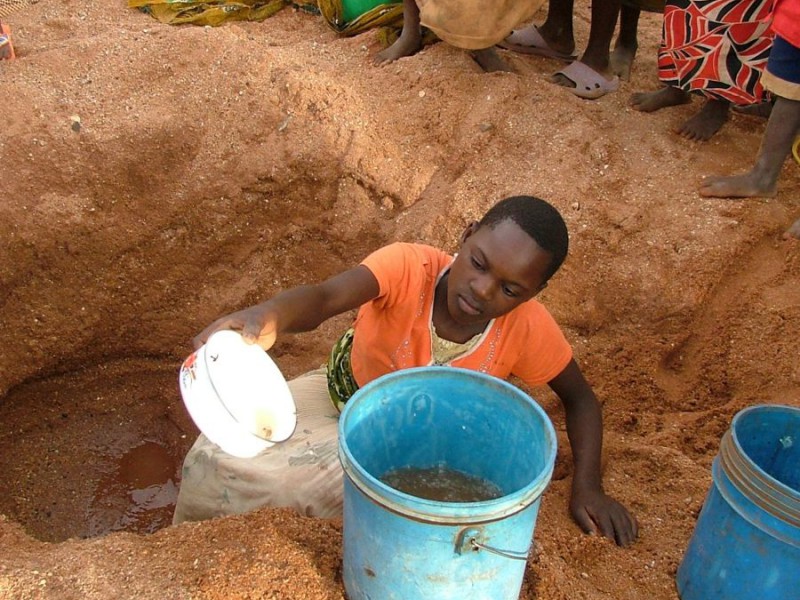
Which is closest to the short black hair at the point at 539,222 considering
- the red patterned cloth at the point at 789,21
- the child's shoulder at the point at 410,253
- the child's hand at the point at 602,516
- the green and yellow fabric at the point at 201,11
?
the child's shoulder at the point at 410,253

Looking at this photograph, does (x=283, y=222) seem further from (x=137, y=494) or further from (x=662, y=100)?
(x=662, y=100)

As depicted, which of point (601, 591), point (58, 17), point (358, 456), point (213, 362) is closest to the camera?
point (213, 362)

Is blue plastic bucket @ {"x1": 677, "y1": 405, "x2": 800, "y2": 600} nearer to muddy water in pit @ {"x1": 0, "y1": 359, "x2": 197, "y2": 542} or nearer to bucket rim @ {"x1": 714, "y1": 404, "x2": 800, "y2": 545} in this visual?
bucket rim @ {"x1": 714, "y1": 404, "x2": 800, "y2": 545}

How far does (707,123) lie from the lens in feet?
10.2

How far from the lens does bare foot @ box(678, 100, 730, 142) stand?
3.10 meters

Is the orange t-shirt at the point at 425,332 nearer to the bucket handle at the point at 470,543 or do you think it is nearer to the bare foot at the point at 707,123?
the bucket handle at the point at 470,543

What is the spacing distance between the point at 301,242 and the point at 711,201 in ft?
5.32

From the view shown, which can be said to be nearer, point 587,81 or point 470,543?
point 470,543

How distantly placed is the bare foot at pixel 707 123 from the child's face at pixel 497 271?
1702mm

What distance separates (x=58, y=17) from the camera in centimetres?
398

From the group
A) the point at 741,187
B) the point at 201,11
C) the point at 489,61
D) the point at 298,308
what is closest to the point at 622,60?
the point at 489,61

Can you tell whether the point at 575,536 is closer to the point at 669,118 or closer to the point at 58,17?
the point at 669,118

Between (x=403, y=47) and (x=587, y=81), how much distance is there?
0.86m

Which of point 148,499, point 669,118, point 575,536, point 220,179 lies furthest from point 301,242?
point 575,536
